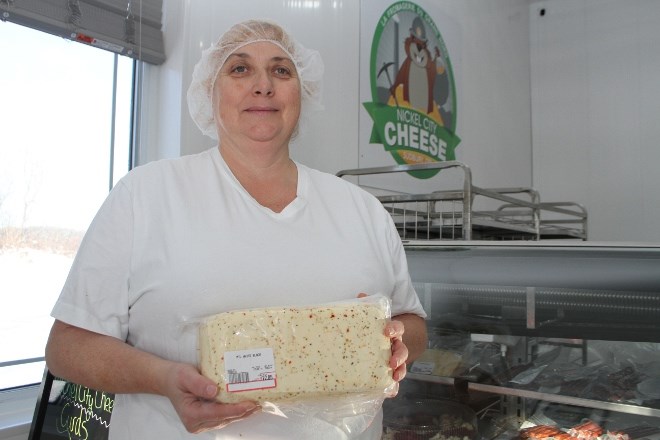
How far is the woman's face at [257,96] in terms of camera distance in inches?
42.8

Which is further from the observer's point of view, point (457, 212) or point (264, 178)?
point (457, 212)

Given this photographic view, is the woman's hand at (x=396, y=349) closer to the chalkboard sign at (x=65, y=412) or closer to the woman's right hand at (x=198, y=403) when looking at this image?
the woman's right hand at (x=198, y=403)

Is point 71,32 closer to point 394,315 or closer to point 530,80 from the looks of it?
point 394,315

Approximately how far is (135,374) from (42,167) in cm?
128

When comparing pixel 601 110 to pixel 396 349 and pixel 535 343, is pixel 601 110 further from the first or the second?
pixel 396 349

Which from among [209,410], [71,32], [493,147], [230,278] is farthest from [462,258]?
[493,147]

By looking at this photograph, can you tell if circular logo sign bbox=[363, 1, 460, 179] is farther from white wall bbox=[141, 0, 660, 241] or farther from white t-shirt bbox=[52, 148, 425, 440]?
white t-shirt bbox=[52, 148, 425, 440]

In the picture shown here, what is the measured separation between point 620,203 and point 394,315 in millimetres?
3853

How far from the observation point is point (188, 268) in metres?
0.96

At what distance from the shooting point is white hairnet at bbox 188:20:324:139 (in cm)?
116

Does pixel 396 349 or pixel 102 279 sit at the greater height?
pixel 102 279

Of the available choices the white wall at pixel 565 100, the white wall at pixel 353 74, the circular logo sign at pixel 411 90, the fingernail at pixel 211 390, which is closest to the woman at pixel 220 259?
the fingernail at pixel 211 390

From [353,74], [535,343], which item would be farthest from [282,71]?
[353,74]

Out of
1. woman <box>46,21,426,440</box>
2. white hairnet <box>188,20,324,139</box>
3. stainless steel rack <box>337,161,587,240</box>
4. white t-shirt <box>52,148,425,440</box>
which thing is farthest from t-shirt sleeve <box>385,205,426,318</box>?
stainless steel rack <box>337,161,587,240</box>
